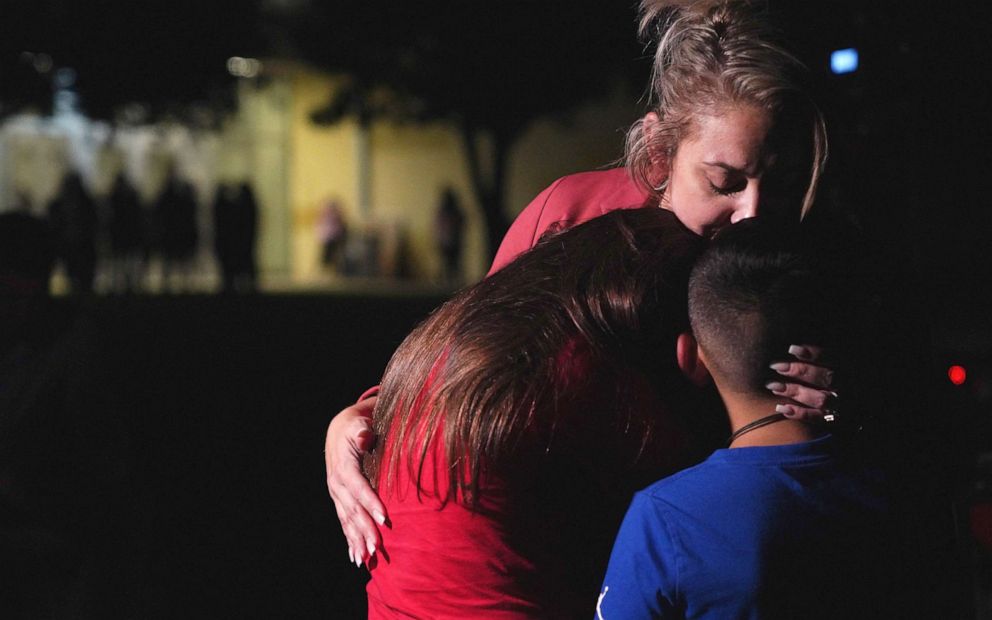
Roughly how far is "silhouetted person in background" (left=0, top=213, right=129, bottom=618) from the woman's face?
1.86m

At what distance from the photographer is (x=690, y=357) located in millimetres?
1932

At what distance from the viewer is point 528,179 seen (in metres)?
27.1

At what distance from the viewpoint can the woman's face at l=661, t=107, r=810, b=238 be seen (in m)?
2.32

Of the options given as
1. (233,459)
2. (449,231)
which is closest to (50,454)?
(233,459)

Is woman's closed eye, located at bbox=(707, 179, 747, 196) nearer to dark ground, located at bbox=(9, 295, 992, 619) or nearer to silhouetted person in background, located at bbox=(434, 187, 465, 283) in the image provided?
dark ground, located at bbox=(9, 295, 992, 619)

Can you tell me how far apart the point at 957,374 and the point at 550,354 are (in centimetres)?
375

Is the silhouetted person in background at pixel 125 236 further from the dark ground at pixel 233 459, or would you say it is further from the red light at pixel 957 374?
the red light at pixel 957 374

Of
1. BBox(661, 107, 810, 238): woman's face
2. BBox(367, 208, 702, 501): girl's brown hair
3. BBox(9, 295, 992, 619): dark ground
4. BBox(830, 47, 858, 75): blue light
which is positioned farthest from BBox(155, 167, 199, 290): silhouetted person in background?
BBox(367, 208, 702, 501): girl's brown hair

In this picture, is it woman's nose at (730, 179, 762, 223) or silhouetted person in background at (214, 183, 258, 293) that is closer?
woman's nose at (730, 179, 762, 223)

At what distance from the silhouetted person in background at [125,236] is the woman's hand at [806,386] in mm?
17873

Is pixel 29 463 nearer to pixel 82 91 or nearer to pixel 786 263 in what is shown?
pixel 786 263

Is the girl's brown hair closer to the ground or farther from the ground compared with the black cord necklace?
farther from the ground

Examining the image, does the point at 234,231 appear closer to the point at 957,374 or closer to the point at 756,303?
the point at 957,374

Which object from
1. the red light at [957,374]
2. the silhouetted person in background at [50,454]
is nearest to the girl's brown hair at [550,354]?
the silhouetted person in background at [50,454]
